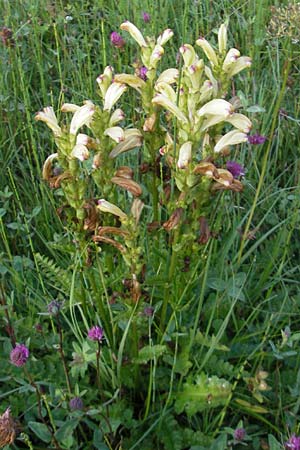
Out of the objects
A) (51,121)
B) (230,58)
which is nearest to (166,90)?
(230,58)

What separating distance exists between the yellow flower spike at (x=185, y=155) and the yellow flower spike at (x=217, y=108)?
0.08 metres

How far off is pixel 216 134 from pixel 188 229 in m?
0.25

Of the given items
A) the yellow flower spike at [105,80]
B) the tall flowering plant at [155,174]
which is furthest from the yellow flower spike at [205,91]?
the yellow flower spike at [105,80]

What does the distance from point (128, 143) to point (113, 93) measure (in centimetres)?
12

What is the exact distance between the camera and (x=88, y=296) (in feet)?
6.06

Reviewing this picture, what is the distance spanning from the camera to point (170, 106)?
1.36 m

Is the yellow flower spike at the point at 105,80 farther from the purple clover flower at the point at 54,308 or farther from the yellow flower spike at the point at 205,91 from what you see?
the purple clover flower at the point at 54,308

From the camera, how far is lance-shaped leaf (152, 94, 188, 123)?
137cm

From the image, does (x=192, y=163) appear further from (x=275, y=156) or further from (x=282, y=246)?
(x=275, y=156)

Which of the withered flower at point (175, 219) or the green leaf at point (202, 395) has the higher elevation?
the withered flower at point (175, 219)

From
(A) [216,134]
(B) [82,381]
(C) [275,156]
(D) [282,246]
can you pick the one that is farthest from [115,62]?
(B) [82,381]

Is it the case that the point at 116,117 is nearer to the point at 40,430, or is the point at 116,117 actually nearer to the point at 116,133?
the point at 116,133

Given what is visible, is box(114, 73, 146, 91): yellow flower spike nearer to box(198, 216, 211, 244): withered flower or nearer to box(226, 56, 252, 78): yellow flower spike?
box(226, 56, 252, 78): yellow flower spike

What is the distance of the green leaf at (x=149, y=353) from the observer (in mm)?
1617
